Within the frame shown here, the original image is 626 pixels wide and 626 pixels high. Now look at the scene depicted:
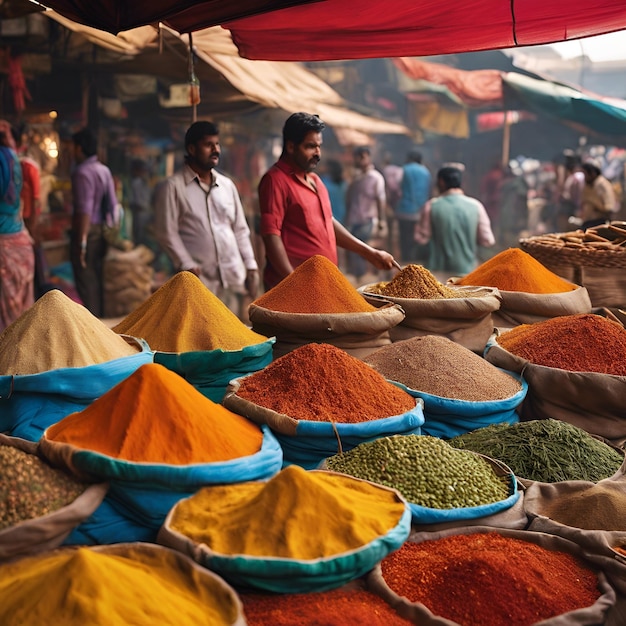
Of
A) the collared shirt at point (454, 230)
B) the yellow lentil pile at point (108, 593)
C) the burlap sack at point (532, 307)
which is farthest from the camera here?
the collared shirt at point (454, 230)

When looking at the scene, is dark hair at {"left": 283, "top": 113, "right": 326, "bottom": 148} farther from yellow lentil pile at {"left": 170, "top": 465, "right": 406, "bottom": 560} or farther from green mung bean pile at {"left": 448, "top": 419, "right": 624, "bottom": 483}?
yellow lentil pile at {"left": 170, "top": 465, "right": 406, "bottom": 560}

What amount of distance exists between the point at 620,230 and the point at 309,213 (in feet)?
3.85

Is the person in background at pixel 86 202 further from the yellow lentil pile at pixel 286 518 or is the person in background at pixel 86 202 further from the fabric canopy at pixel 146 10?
the yellow lentil pile at pixel 286 518

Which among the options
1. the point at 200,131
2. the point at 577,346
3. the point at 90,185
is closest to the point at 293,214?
the point at 200,131

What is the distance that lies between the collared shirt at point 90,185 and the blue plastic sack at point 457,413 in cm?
385

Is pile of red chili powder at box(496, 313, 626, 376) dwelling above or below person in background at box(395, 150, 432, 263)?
above

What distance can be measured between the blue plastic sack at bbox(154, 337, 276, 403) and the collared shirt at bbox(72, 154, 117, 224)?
11.9 feet

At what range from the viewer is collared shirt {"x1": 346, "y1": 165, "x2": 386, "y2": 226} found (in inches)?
321

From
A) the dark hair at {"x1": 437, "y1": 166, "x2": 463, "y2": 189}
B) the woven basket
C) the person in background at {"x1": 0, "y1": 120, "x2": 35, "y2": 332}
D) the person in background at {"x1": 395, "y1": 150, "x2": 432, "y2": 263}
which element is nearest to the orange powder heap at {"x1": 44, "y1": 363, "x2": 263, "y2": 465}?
the woven basket

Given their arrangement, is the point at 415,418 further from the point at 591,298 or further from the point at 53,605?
the point at 591,298

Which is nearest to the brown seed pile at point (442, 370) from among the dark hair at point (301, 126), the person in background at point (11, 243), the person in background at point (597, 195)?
the dark hair at point (301, 126)

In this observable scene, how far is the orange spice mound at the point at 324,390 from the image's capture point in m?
1.50

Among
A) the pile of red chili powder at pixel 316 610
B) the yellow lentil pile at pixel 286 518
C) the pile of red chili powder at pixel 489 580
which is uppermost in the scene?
the yellow lentil pile at pixel 286 518

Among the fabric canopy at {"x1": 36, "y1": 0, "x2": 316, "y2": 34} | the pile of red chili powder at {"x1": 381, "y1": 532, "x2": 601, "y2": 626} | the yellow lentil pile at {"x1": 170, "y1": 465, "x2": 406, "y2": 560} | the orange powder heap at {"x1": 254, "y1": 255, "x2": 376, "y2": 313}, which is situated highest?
the fabric canopy at {"x1": 36, "y1": 0, "x2": 316, "y2": 34}
